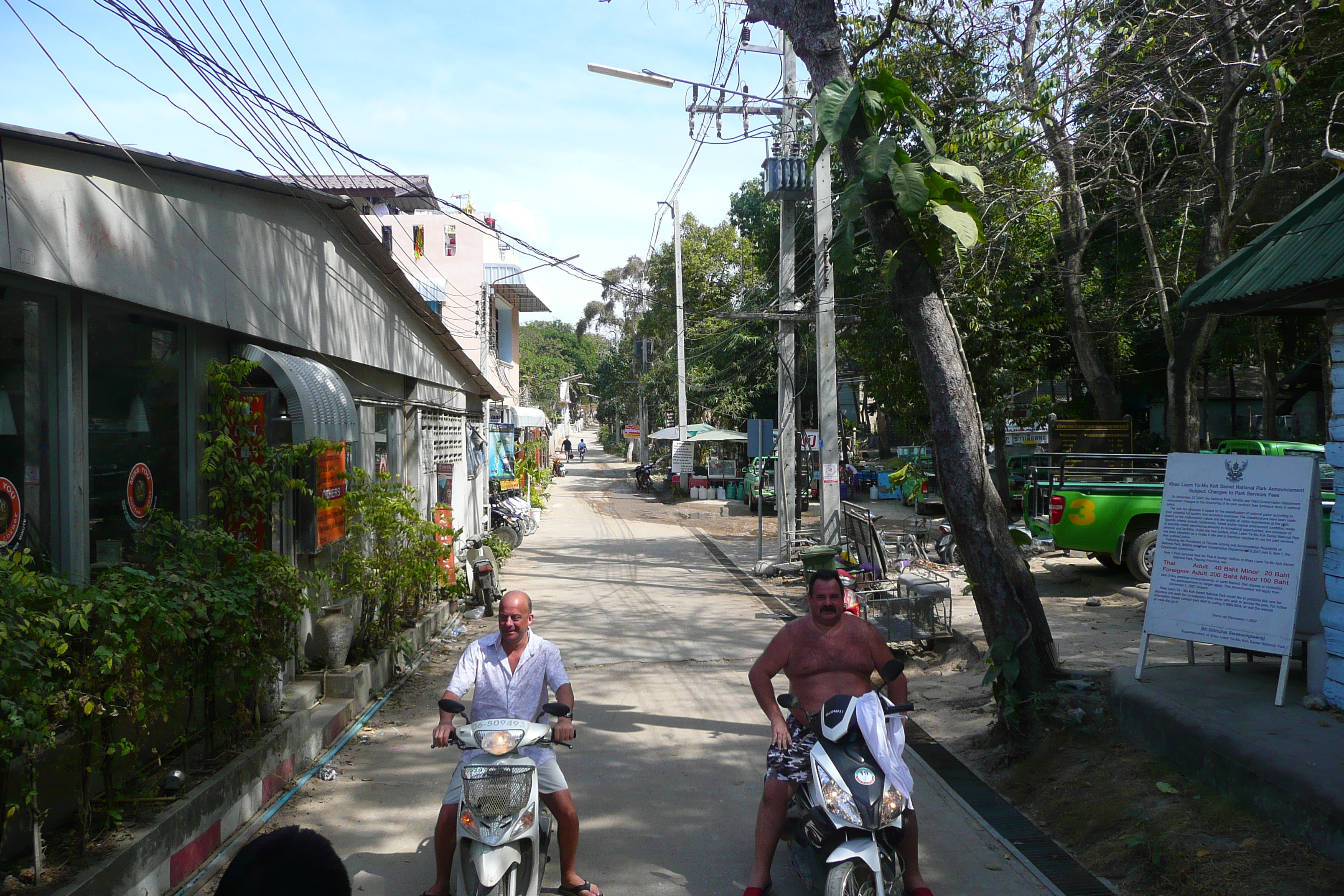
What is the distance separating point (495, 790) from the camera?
3729mm

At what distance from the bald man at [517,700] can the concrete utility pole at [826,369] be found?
9.96 m

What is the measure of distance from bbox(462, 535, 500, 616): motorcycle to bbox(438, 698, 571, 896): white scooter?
8.13 metres

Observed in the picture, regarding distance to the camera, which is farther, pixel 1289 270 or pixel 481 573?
pixel 481 573

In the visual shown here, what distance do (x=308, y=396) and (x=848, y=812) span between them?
4.63 metres

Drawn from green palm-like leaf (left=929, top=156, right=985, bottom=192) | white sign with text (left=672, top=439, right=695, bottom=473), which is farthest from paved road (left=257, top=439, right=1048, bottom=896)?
white sign with text (left=672, top=439, right=695, bottom=473)

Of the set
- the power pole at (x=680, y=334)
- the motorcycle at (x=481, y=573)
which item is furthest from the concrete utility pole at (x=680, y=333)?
the motorcycle at (x=481, y=573)

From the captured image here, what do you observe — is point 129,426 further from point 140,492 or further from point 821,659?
point 821,659

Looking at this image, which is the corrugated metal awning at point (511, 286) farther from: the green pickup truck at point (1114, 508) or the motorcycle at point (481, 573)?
the green pickup truck at point (1114, 508)

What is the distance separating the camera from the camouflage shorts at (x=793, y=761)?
407cm

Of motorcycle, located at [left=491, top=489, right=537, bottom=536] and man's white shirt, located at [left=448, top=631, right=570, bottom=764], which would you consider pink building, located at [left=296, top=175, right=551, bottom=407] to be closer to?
motorcycle, located at [left=491, top=489, right=537, bottom=536]

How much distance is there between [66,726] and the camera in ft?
13.5

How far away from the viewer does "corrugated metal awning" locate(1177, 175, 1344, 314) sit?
4895mm

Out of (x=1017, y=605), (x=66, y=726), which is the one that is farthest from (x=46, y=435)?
(x=1017, y=605)

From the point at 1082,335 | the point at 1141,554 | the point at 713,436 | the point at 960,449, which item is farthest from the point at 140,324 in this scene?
the point at 713,436
